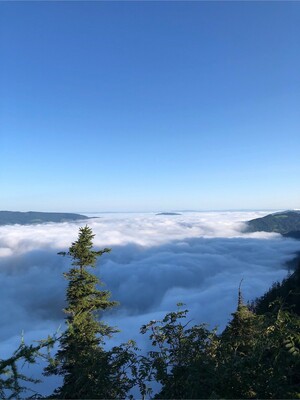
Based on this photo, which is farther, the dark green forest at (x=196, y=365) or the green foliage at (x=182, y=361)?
the green foliage at (x=182, y=361)

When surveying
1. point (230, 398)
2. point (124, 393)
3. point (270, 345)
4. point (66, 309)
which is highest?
point (270, 345)

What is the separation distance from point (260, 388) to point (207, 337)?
2.17 meters

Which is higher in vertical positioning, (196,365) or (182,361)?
(196,365)

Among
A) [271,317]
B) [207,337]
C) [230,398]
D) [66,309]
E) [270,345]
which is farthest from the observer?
[66,309]

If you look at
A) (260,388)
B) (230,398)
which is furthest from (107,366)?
(260,388)

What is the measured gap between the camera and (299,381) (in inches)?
173

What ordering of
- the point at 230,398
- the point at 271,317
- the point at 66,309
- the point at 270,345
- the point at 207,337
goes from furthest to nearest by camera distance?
the point at 66,309 → the point at 207,337 → the point at 271,317 → the point at 270,345 → the point at 230,398

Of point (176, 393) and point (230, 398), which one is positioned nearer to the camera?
point (230, 398)

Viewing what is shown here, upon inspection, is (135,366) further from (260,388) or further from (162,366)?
(260,388)

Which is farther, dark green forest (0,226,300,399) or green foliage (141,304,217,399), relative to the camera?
green foliage (141,304,217,399)

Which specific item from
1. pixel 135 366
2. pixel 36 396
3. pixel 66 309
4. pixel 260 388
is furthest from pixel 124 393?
pixel 66 309

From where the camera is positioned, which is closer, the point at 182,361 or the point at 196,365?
the point at 196,365

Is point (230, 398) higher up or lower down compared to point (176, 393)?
higher up

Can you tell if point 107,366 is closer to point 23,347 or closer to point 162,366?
point 162,366
